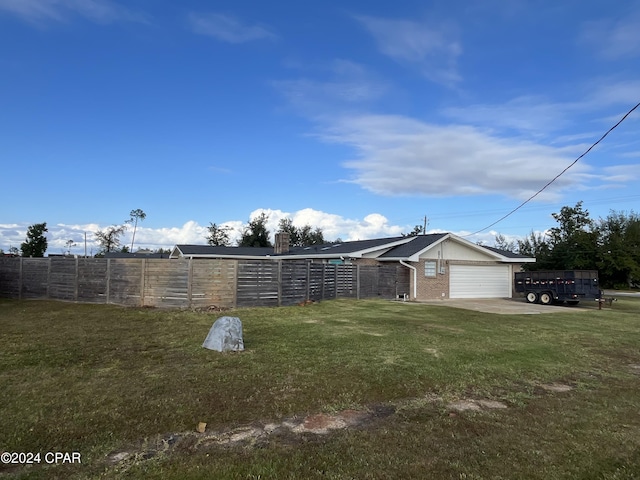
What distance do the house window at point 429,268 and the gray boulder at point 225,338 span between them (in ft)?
53.5

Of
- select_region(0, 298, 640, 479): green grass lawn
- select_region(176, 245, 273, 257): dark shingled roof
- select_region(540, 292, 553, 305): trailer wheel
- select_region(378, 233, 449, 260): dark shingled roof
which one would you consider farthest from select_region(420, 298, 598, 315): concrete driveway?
select_region(176, 245, 273, 257): dark shingled roof

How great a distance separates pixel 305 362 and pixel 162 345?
3.13 metres

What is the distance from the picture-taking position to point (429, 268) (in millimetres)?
22422

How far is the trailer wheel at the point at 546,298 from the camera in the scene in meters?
20.0

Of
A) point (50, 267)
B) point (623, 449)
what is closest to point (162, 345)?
point (623, 449)

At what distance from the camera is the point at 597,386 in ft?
19.8

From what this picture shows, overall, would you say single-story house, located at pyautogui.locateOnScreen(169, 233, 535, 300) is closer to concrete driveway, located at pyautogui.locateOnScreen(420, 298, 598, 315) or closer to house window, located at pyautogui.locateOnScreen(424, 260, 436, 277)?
house window, located at pyautogui.locateOnScreen(424, 260, 436, 277)

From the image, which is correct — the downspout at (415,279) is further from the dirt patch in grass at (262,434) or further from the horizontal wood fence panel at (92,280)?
the dirt patch in grass at (262,434)

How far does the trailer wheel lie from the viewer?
19953mm

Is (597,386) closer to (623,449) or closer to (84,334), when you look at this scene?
(623,449)

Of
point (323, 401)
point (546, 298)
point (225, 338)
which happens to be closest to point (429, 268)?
point (546, 298)

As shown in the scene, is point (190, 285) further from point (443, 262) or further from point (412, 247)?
point (443, 262)

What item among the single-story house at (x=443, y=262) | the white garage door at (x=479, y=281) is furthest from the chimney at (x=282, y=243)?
the white garage door at (x=479, y=281)

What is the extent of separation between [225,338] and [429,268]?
1680 cm
